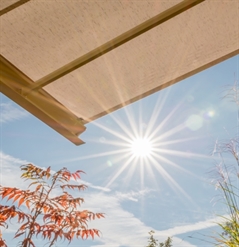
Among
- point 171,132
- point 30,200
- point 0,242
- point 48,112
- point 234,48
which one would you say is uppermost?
point 171,132

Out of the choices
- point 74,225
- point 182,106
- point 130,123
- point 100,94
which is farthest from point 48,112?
point 182,106

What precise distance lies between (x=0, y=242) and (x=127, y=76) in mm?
2026

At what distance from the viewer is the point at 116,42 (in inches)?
112

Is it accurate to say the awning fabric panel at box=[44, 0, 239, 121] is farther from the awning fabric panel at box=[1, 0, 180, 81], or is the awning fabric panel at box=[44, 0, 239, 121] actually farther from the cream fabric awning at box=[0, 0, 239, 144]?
the awning fabric panel at box=[1, 0, 180, 81]

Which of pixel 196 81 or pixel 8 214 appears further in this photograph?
pixel 196 81

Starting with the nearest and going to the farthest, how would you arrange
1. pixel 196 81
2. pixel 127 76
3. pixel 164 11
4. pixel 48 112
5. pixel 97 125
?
pixel 164 11, pixel 48 112, pixel 127 76, pixel 97 125, pixel 196 81

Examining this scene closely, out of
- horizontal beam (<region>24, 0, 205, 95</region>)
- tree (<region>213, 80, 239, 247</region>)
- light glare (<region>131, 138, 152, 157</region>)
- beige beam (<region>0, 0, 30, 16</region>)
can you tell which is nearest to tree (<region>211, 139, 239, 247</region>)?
tree (<region>213, 80, 239, 247</region>)

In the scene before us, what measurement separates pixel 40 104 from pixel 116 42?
87 centimetres

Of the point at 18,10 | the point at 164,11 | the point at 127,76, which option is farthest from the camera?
the point at 127,76

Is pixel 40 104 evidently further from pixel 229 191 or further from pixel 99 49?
pixel 229 191

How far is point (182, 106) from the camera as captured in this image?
4.92m

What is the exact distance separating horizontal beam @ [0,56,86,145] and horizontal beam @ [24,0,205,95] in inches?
3.2

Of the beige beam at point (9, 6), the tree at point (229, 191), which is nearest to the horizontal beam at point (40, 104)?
the beige beam at point (9, 6)

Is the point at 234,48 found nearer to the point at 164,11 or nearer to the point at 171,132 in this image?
the point at 164,11
